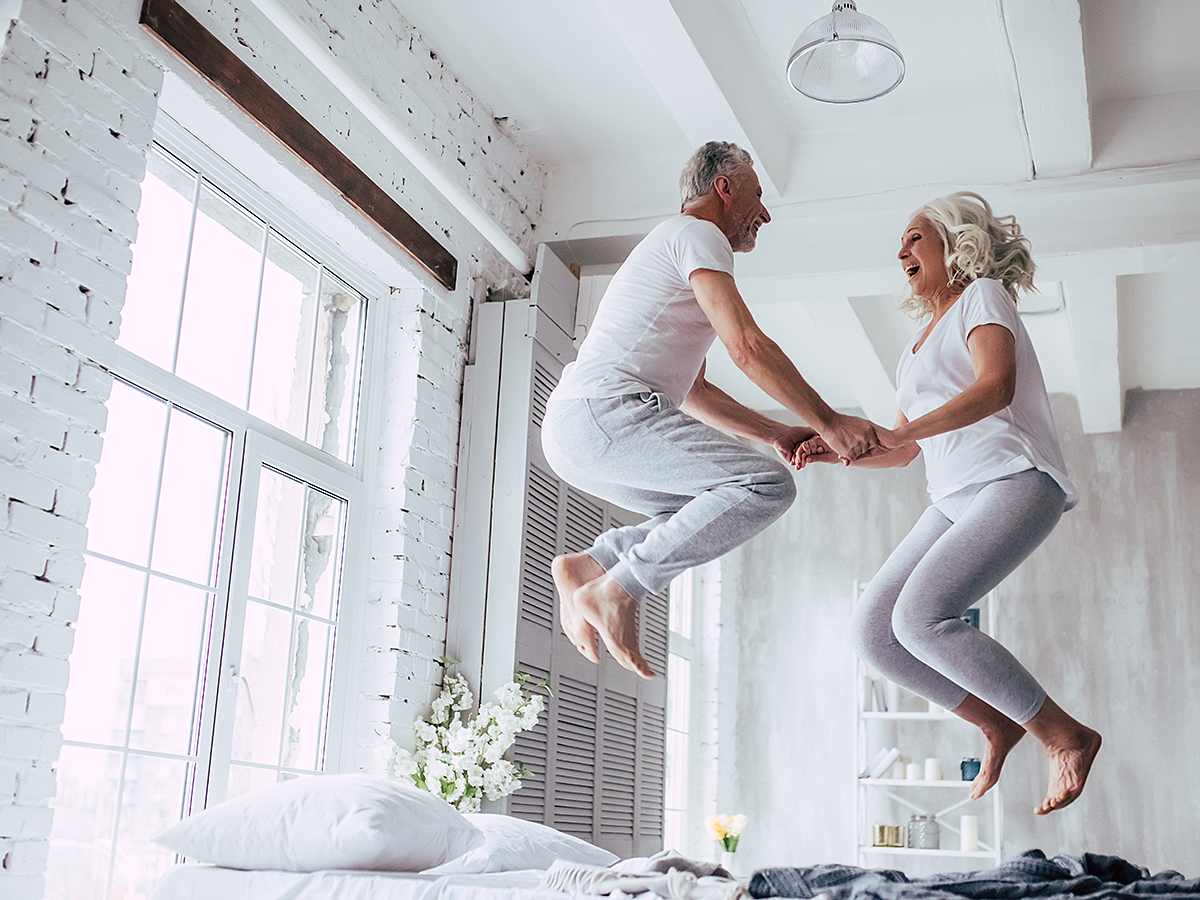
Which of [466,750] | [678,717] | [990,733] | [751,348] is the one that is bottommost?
[466,750]

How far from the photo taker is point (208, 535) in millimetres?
3217

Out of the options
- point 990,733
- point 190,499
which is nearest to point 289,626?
point 190,499

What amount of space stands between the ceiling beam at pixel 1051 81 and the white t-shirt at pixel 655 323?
1629 mm

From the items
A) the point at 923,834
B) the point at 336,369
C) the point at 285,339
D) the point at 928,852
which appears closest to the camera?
the point at 285,339

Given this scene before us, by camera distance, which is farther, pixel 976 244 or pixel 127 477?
pixel 127 477

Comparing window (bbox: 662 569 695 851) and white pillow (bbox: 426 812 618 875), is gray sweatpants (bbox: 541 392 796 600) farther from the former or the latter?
window (bbox: 662 569 695 851)

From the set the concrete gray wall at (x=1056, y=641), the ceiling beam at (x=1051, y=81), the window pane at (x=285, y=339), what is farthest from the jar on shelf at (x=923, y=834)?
the window pane at (x=285, y=339)

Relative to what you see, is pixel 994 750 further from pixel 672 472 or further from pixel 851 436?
pixel 672 472

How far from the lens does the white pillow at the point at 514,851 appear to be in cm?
258

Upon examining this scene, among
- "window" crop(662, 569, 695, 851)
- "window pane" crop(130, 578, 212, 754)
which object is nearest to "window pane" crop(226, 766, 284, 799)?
"window pane" crop(130, 578, 212, 754)

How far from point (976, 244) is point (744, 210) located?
21.7 inches

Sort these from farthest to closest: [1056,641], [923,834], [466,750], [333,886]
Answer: [1056,641] < [923,834] < [466,750] < [333,886]

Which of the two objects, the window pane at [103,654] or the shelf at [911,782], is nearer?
the window pane at [103,654]

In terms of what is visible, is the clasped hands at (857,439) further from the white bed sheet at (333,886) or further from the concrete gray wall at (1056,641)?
the concrete gray wall at (1056,641)
